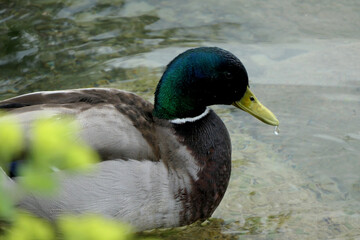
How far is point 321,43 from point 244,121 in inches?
64.4

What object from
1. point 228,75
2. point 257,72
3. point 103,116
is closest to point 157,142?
point 103,116

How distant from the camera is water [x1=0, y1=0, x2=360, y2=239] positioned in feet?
14.6

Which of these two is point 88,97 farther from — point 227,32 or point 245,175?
point 227,32

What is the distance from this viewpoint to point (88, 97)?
3961 mm

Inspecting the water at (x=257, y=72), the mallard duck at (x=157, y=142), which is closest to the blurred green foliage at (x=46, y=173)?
the mallard duck at (x=157, y=142)

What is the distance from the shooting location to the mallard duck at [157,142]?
3627mm

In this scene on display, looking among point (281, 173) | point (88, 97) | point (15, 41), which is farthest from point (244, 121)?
point (15, 41)

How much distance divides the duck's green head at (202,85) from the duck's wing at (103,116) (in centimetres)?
20

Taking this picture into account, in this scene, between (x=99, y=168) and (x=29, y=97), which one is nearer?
(x=99, y=168)

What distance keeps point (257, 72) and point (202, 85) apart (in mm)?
2195

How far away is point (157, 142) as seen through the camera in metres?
3.91

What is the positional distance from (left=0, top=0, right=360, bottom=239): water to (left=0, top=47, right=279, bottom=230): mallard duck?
1.49ft

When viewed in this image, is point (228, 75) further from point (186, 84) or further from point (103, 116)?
point (103, 116)

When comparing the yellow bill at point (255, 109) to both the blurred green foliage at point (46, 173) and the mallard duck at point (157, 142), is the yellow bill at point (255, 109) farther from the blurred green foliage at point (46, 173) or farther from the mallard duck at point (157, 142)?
the blurred green foliage at point (46, 173)
